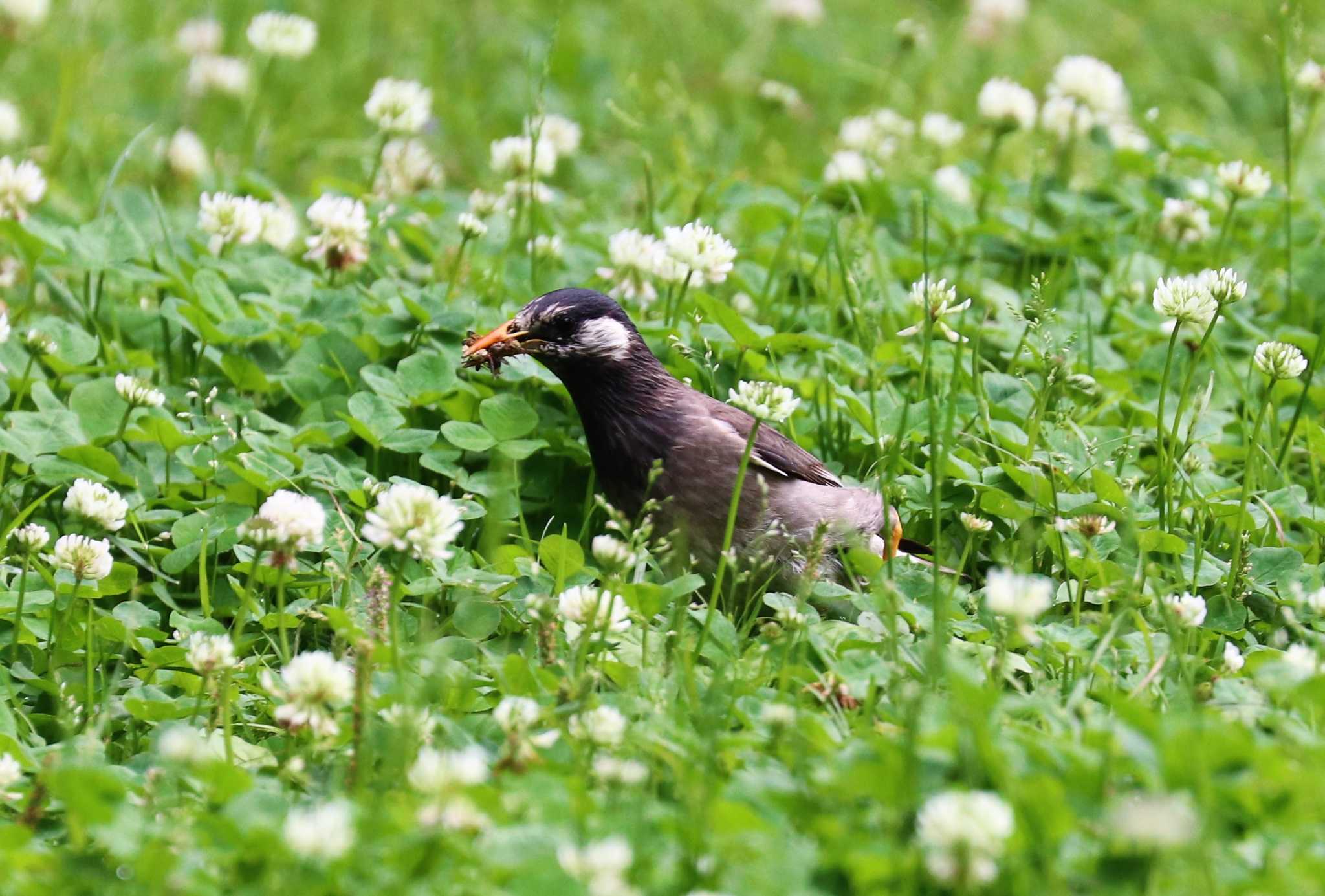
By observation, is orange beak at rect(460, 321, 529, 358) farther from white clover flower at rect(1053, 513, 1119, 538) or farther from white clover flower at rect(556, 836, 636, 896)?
white clover flower at rect(556, 836, 636, 896)

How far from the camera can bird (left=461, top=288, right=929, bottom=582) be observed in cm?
377

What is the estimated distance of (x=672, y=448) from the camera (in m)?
3.84

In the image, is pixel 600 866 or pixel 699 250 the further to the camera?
pixel 699 250

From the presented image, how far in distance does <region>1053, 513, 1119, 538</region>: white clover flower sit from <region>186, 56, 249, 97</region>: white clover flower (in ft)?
13.3

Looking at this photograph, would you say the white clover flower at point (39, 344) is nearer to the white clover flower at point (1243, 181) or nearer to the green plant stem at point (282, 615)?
the green plant stem at point (282, 615)

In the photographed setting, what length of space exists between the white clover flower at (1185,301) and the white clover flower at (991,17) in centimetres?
458

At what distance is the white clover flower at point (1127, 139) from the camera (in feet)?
18.6

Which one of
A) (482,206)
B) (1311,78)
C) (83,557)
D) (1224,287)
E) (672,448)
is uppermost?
(1311,78)

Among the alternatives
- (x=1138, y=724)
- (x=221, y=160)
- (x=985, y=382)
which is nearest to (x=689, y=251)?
(x=985, y=382)

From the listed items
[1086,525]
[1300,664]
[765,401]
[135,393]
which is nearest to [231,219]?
[135,393]

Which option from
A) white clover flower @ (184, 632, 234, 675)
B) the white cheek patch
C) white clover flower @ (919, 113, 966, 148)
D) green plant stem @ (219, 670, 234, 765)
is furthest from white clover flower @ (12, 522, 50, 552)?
white clover flower @ (919, 113, 966, 148)

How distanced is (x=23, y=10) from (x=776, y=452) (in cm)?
357

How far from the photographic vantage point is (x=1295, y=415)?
3922 millimetres

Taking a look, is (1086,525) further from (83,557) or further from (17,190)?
(17,190)
